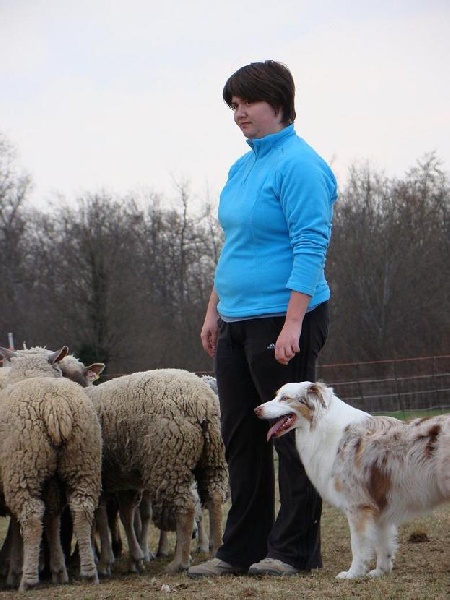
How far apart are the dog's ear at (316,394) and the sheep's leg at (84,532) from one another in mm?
2310

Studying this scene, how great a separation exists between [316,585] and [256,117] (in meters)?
2.54

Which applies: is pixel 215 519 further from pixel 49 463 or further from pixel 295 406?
pixel 295 406

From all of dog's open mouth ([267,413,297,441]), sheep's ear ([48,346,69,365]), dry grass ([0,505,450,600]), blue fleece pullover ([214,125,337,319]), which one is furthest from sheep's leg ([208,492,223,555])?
blue fleece pullover ([214,125,337,319])

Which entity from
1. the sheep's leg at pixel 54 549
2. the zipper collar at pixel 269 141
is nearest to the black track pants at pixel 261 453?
the zipper collar at pixel 269 141

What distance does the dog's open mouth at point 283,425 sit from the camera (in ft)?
20.3

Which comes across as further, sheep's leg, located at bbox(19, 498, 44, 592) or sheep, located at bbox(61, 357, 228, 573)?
sheep, located at bbox(61, 357, 228, 573)

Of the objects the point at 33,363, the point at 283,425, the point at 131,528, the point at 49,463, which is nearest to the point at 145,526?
the point at 131,528

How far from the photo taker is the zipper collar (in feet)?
20.2

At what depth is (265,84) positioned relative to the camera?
6.04 m

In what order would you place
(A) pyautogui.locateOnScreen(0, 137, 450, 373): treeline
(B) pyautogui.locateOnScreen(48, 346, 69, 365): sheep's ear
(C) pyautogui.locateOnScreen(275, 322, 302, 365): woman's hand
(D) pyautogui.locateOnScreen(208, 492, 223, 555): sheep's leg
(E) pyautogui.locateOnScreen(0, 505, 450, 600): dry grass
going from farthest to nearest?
(A) pyautogui.locateOnScreen(0, 137, 450, 373): treeline
(B) pyautogui.locateOnScreen(48, 346, 69, 365): sheep's ear
(D) pyautogui.locateOnScreen(208, 492, 223, 555): sheep's leg
(C) pyautogui.locateOnScreen(275, 322, 302, 365): woman's hand
(E) pyautogui.locateOnScreen(0, 505, 450, 600): dry grass

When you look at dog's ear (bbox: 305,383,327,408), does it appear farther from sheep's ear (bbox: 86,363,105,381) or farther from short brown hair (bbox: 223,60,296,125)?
sheep's ear (bbox: 86,363,105,381)

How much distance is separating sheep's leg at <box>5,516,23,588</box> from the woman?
2.35 meters

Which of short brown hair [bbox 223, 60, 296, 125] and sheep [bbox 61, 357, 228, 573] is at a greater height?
short brown hair [bbox 223, 60, 296, 125]

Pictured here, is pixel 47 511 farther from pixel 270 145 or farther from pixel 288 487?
pixel 270 145
